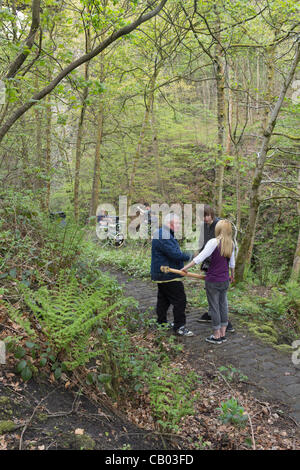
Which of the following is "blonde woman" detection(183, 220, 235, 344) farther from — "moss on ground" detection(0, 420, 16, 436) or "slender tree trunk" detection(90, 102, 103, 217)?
"slender tree trunk" detection(90, 102, 103, 217)

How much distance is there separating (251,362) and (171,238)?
2.21 m

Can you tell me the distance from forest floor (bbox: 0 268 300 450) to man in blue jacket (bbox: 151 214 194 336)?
434mm

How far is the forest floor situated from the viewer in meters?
2.49

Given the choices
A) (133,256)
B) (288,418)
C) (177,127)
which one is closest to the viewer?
(288,418)

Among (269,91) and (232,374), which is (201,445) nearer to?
(232,374)

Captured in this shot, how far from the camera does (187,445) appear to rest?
3.12m

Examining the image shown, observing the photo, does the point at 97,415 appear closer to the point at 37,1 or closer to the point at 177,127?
the point at 37,1

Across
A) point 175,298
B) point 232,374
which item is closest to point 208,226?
point 175,298

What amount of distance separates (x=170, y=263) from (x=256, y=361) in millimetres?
1960

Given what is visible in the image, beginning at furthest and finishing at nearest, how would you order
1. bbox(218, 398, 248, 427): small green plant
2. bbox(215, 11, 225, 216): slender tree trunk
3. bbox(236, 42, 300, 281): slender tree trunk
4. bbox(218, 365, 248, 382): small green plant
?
bbox(215, 11, 225, 216): slender tree trunk < bbox(236, 42, 300, 281): slender tree trunk < bbox(218, 365, 248, 382): small green plant < bbox(218, 398, 248, 427): small green plant

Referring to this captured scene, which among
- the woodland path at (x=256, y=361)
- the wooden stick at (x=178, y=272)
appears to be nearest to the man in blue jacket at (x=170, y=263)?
the wooden stick at (x=178, y=272)

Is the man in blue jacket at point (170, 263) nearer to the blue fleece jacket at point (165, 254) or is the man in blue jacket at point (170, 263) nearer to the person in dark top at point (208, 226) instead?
the blue fleece jacket at point (165, 254)

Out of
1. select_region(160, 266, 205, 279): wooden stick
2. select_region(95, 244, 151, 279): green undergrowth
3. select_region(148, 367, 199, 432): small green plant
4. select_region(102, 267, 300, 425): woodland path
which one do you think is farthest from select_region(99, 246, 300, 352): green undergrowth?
select_region(148, 367, 199, 432): small green plant

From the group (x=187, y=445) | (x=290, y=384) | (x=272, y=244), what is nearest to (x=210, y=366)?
(x=290, y=384)
